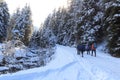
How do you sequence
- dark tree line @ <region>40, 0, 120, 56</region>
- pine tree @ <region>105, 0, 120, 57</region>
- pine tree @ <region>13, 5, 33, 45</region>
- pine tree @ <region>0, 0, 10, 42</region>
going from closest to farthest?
pine tree @ <region>105, 0, 120, 57</region>
dark tree line @ <region>40, 0, 120, 56</region>
pine tree @ <region>0, 0, 10, 42</region>
pine tree @ <region>13, 5, 33, 45</region>

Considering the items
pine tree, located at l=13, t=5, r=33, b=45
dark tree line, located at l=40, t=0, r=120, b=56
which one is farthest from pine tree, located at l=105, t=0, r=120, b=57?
pine tree, located at l=13, t=5, r=33, b=45

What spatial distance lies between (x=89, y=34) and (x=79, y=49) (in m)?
17.0

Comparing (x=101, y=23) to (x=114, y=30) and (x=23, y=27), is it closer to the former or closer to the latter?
(x=114, y=30)

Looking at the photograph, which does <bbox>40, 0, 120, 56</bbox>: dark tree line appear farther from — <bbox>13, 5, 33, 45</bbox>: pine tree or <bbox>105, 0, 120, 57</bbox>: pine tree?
<bbox>13, 5, 33, 45</bbox>: pine tree

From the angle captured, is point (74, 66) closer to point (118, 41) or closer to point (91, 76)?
point (91, 76)

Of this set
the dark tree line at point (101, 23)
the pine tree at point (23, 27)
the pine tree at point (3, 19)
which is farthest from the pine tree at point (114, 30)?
the pine tree at point (23, 27)

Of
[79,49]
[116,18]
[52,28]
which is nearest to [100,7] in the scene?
[116,18]

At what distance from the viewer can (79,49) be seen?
92.4 feet

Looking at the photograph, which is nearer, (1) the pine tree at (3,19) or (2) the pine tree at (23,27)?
(1) the pine tree at (3,19)

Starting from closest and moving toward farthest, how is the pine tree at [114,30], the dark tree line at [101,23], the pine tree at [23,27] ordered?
the pine tree at [114,30], the dark tree line at [101,23], the pine tree at [23,27]

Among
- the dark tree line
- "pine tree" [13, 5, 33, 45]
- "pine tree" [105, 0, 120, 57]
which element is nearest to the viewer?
"pine tree" [105, 0, 120, 57]

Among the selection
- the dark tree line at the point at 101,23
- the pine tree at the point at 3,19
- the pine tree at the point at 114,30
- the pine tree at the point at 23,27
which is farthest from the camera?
the pine tree at the point at 23,27

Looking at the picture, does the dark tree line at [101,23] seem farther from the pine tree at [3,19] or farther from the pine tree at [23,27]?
the pine tree at [3,19]

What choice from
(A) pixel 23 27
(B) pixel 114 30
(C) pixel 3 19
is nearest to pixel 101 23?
(B) pixel 114 30
